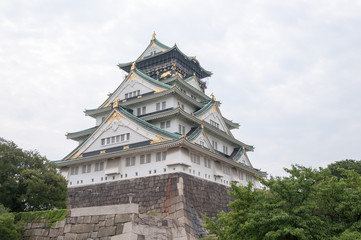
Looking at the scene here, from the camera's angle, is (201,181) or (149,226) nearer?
(149,226)

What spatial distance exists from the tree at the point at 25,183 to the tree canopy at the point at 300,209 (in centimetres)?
1147

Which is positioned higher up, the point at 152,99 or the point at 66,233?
the point at 152,99

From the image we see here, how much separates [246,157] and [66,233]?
25369mm

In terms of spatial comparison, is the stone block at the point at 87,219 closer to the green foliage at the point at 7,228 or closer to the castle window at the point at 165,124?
the green foliage at the point at 7,228

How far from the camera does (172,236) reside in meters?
19.6

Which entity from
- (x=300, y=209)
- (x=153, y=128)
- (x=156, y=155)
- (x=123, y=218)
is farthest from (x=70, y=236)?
(x=153, y=128)

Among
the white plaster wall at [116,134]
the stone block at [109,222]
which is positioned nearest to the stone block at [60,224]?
the stone block at [109,222]

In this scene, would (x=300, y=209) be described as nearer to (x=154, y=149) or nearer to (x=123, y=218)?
(x=123, y=218)

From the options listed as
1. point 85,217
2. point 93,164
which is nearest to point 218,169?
point 93,164

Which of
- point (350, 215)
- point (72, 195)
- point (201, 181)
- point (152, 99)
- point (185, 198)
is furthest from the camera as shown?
point (152, 99)

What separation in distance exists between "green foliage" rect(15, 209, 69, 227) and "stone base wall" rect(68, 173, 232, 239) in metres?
7.98

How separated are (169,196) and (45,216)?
34.2 feet

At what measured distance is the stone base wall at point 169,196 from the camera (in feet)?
81.5

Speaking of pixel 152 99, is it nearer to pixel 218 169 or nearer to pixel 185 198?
pixel 218 169
